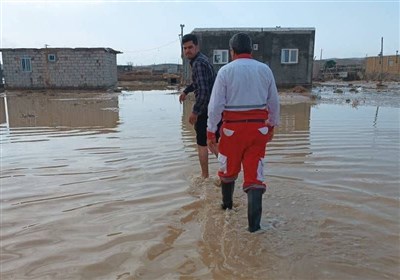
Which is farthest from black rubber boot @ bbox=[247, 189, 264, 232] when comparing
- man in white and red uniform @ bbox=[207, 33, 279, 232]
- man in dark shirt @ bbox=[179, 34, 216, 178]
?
man in dark shirt @ bbox=[179, 34, 216, 178]

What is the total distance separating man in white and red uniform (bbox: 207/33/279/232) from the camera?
3.45m

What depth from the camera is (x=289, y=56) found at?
100.0 feet

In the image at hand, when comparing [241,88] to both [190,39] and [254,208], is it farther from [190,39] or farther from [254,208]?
[190,39]

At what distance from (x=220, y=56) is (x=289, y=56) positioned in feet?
18.1

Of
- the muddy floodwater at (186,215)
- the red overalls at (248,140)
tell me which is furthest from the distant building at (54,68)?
the red overalls at (248,140)

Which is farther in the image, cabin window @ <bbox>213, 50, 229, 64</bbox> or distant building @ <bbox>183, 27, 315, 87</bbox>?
cabin window @ <bbox>213, 50, 229, 64</bbox>

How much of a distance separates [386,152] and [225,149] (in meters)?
4.47

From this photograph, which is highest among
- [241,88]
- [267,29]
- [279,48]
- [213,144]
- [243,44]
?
[267,29]

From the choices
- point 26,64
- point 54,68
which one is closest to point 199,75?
point 54,68

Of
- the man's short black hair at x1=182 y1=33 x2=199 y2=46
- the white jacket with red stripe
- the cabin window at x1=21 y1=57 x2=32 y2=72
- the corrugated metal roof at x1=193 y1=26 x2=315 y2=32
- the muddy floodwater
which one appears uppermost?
the corrugated metal roof at x1=193 y1=26 x2=315 y2=32

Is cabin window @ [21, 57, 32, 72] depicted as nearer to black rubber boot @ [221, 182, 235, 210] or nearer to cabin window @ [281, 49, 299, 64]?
cabin window @ [281, 49, 299, 64]

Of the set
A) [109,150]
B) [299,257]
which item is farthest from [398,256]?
[109,150]

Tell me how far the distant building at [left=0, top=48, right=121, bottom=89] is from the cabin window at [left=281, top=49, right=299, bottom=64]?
1529cm

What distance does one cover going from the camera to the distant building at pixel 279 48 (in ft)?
98.6
